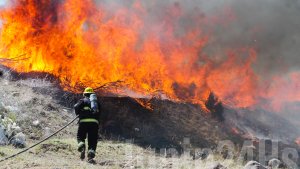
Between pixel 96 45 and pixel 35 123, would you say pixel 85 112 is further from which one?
pixel 96 45

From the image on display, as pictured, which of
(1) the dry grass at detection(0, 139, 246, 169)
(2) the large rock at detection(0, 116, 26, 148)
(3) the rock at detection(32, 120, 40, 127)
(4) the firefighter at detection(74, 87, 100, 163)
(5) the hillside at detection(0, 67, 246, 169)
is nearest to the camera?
(1) the dry grass at detection(0, 139, 246, 169)

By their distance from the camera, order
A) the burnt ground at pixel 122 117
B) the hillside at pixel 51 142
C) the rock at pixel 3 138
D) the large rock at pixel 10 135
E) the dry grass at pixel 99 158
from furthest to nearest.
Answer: the burnt ground at pixel 122 117 → the large rock at pixel 10 135 → the rock at pixel 3 138 → the hillside at pixel 51 142 → the dry grass at pixel 99 158

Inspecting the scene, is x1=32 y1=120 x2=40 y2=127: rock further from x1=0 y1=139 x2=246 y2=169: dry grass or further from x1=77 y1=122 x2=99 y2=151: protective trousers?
x1=77 y1=122 x2=99 y2=151: protective trousers

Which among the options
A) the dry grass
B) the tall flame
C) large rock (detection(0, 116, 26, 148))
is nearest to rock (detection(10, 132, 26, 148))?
large rock (detection(0, 116, 26, 148))

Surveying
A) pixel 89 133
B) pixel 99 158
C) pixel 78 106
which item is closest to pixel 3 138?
pixel 78 106

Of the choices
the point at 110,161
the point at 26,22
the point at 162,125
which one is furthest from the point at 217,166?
the point at 26,22

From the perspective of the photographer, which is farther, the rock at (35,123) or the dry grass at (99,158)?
the rock at (35,123)

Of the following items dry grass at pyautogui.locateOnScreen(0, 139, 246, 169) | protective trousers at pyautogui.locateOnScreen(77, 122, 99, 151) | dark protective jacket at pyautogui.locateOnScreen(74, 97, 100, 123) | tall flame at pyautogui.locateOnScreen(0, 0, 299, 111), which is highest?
tall flame at pyautogui.locateOnScreen(0, 0, 299, 111)

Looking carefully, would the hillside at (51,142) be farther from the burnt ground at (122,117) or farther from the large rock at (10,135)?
the large rock at (10,135)

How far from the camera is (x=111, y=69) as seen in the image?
1611 centimetres

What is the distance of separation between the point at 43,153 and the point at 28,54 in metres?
6.84

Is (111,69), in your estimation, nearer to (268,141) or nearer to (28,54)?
(28,54)

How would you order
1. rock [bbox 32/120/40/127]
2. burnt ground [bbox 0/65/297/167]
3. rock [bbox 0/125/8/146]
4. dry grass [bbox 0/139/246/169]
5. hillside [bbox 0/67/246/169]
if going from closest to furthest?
dry grass [bbox 0/139/246/169]
hillside [bbox 0/67/246/169]
rock [bbox 0/125/8/146]
rock [bbox 32/120/40/127]
burnt ground [bbox 0/65/297/167]

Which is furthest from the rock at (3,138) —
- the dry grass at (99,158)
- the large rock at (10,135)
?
the dry grass at (99,158)
